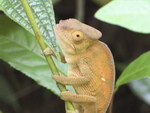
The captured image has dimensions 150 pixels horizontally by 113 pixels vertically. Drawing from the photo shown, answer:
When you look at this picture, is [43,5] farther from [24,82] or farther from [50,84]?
[24,82]

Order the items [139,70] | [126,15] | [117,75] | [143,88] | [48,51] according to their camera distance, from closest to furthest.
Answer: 1. [126,15]
2. [48,51]
3. [139,70]
4. [143,88]
5. [117,75]

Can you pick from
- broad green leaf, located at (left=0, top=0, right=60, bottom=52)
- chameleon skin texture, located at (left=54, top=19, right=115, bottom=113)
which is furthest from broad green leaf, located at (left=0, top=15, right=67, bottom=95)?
broad green leaf, located at (left=0, top=0, right=60, bottom=52)

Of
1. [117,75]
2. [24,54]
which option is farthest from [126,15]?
[117,75]

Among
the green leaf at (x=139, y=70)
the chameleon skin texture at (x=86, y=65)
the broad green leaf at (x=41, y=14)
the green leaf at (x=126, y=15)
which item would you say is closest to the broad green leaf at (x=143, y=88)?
the green leaf at (x=139, y=70)

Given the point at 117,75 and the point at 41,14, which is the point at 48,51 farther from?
the point at 117,75

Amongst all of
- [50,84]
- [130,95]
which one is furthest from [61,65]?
[130,95]

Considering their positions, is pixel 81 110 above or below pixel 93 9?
above

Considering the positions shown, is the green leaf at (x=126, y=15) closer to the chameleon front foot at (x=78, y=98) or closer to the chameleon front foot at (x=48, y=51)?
the chameleon front foot at (x=48, y=51)
